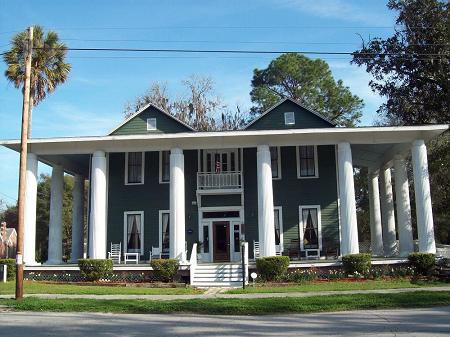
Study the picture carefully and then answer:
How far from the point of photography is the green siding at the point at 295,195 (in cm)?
2809

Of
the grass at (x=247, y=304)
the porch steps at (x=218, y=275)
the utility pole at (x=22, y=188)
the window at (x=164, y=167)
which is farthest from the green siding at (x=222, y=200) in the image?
the grass at (x=247, y=304)

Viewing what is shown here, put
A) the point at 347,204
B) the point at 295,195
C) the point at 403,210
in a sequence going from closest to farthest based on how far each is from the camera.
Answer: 1. the point at 347,204
2. the point at 403,210
3. the point at 295,195

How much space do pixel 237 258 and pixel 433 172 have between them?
14.7 meters

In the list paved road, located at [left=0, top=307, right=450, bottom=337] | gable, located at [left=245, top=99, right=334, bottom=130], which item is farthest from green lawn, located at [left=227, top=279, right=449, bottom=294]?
gable, located at [left=245, top=99, right=334, bottom=130]

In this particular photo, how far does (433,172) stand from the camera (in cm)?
3412

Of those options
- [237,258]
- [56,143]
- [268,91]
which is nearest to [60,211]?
[56,143]

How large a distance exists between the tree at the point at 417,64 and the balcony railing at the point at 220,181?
1125cm

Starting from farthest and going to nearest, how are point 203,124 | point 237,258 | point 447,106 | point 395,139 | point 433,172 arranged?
point 203,124, point 433,172, point 447,106, point 237,258, point 395,139

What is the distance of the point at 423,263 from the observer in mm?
23109

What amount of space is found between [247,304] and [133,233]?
1536 cm

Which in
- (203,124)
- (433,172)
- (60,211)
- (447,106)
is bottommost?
(60,211)

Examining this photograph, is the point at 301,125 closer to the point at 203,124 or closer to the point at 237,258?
the point at 237,258

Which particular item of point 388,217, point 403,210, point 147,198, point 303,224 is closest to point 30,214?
point 147,198

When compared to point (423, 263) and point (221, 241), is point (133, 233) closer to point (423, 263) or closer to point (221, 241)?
point (221, 241)
